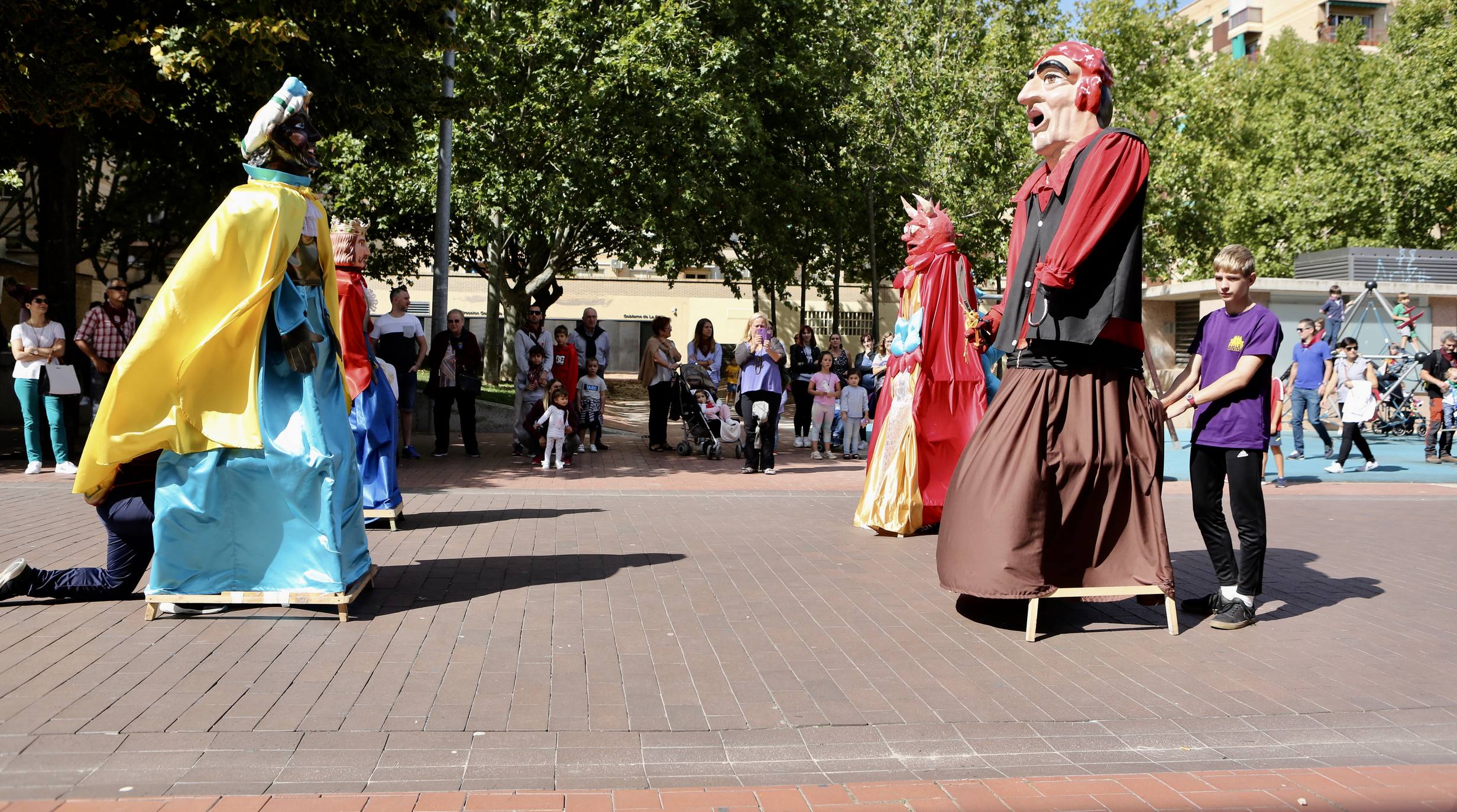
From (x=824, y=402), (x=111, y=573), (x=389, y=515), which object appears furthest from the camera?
(x=824, y=402)

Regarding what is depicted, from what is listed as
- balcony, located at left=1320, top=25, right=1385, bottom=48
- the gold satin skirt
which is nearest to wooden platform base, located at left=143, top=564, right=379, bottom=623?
the gold satin skirt

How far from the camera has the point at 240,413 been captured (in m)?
5.25

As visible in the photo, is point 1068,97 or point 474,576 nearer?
point 1068,97

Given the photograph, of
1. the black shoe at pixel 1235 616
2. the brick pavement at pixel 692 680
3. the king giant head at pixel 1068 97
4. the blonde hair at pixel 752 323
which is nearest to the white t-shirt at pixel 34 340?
the brick pavement at pixel 692 680

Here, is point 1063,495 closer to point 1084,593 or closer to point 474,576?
point 1084,593

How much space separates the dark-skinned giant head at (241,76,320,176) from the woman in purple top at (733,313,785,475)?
302 inches

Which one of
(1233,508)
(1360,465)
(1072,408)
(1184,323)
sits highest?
(1184,323)

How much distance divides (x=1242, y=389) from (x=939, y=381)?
2849mm

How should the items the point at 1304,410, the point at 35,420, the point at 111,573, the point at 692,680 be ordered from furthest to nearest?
the point at 1304,410, the point at 35,420, the point at 111,573, the point at 692,680

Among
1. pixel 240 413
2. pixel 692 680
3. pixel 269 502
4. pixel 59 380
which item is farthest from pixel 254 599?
pixel 59 380

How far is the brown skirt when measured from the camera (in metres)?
5.32

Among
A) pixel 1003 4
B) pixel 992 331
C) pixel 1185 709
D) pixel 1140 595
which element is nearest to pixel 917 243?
pixel 992 331

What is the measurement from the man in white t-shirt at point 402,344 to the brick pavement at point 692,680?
18.8 feet

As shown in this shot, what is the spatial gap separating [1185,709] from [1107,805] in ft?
3.76
